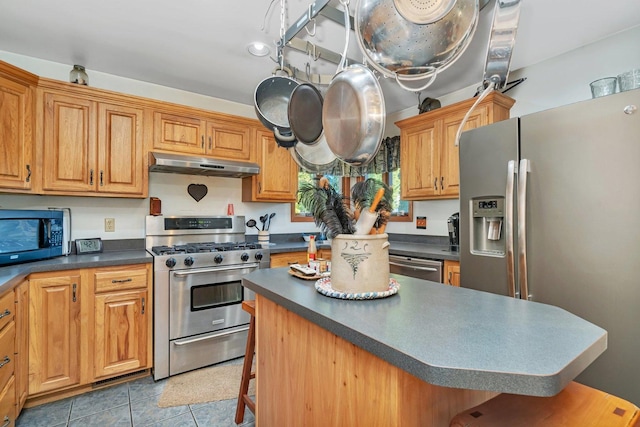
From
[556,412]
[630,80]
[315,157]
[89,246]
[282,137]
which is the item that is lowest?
[556,412]

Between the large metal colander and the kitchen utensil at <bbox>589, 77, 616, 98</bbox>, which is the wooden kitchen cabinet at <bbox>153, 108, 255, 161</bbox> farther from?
the kitchen utensil at <bbox>589, 77, 616, 98</bbox>

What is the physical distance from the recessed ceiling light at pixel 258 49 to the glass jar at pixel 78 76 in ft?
4.42

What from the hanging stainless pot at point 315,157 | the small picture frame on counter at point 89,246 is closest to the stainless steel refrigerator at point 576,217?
the hanging stainless pot at point 315,157

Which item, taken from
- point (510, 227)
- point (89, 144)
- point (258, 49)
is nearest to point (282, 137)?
point (258, 49)

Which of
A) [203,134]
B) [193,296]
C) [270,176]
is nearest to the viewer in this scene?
[193,296]

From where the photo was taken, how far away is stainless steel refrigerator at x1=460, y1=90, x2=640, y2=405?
1.49m

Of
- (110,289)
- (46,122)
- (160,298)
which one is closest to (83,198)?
(46,122)

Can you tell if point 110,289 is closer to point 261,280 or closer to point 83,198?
point 83,198

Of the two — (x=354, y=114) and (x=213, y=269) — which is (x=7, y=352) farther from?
(x=354, y=114)

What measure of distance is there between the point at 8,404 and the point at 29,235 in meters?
1.02

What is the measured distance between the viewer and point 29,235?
7.06ft

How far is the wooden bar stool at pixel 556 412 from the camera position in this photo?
0.79m

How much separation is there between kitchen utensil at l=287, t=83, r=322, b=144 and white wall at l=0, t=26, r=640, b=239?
75.4 inches

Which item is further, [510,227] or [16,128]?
[16,128]
